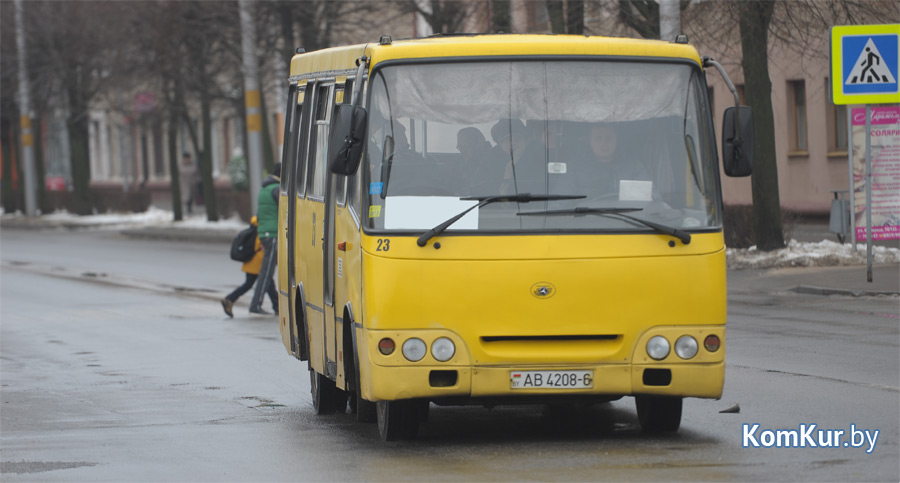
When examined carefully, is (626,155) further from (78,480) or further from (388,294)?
(78,480)

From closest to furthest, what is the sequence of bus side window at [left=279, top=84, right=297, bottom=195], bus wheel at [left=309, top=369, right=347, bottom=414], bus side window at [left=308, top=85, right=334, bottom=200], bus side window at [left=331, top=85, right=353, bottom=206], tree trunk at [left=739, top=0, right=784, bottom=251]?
1. bus side window at [left=331, top=85, right=353, bottom=206]
2. bus side window at [left=308, top=85, right=334, bottom=200]
3. bus wheel at [left=309, top=369, right=347, bottom=414]
4. bus side window at [left=279, top=84, right=297, bottom=195]
5. tree trunk at [left=739, top=0, right=784, bottom=251]

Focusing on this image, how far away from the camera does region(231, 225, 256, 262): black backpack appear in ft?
66.9

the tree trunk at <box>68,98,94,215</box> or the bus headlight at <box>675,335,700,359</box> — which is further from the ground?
the tree trunk at <box>68,98,94,215</box>

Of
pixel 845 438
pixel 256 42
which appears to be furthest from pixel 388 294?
pixel 256 42

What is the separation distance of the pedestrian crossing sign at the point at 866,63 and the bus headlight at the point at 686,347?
10832mm

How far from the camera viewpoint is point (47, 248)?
40.5 m

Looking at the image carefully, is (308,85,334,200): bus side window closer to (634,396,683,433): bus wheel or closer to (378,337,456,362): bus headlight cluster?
(378,337,456,362): bus headlight cluster

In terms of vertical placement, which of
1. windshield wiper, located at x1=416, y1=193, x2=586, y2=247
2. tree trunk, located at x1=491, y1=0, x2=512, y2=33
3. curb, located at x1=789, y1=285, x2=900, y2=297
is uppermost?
tree trunk, located at x1=491, y1=0, x2=512, y2=33

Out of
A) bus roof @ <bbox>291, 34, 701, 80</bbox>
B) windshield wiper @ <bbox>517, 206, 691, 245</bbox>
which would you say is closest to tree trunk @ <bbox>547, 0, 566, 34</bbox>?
bus roof @ <bbox>291, 34, 701, 80</bbox>

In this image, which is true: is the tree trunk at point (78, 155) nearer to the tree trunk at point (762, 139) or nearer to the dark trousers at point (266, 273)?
the tree trunk at point (762, 139)

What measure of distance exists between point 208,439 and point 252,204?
2967 cm

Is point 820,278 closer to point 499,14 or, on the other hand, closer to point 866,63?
point 866,63

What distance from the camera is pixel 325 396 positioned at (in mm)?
11195

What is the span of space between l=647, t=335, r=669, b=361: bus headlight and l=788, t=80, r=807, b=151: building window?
29329 millimetres
